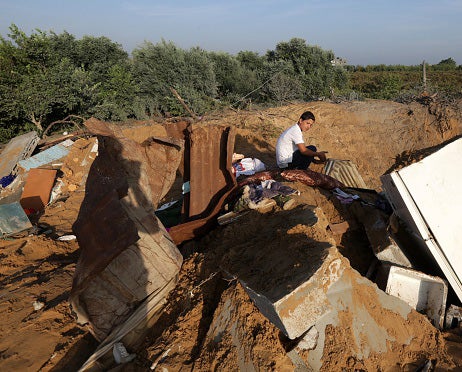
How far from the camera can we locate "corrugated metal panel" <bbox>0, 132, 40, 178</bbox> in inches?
342

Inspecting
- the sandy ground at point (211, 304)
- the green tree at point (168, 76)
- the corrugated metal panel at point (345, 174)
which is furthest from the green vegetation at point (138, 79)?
the sandy ground at point (211, 304)

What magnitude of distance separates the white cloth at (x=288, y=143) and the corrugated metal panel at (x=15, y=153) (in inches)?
303

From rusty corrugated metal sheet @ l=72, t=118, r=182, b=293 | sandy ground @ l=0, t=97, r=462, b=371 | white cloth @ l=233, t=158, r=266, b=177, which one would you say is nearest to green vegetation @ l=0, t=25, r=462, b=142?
white cloth @ l=233, t=158, r=266, b=177

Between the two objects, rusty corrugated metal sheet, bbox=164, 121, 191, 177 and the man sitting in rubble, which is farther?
→ the man sitting in rubble

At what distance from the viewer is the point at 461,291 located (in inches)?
110

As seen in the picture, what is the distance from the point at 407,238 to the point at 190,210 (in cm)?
259

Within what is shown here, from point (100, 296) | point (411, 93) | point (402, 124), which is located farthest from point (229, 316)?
point (411, 93)

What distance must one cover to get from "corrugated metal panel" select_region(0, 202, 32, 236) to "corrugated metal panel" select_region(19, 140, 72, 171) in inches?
134

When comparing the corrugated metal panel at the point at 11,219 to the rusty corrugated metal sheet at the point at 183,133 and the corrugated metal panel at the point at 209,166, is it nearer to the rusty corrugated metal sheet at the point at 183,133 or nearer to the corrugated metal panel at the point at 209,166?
the rusty corrugated metal sheet at the point at 183,133

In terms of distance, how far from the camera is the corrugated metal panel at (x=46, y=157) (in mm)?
8727

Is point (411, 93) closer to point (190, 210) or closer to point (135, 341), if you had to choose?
point (190, 210)

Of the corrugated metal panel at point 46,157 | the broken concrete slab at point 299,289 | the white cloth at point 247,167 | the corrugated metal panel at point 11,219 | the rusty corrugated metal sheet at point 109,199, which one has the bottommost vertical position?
the corrugated metal panel at point 11,219

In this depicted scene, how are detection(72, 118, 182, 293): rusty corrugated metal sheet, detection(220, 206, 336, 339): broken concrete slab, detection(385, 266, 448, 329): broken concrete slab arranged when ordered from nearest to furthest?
1. detection(220, 206, 336, 339): broken concrete slab
2. detection(72, 118, 182, 293): rusty corrugated metal sheet
3. detection(385, 266, 448, 329): broken concrete slab

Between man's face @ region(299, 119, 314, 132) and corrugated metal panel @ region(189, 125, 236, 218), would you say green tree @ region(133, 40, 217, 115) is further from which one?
corrugated metal panel @ region(189, 125, 236, 218)
